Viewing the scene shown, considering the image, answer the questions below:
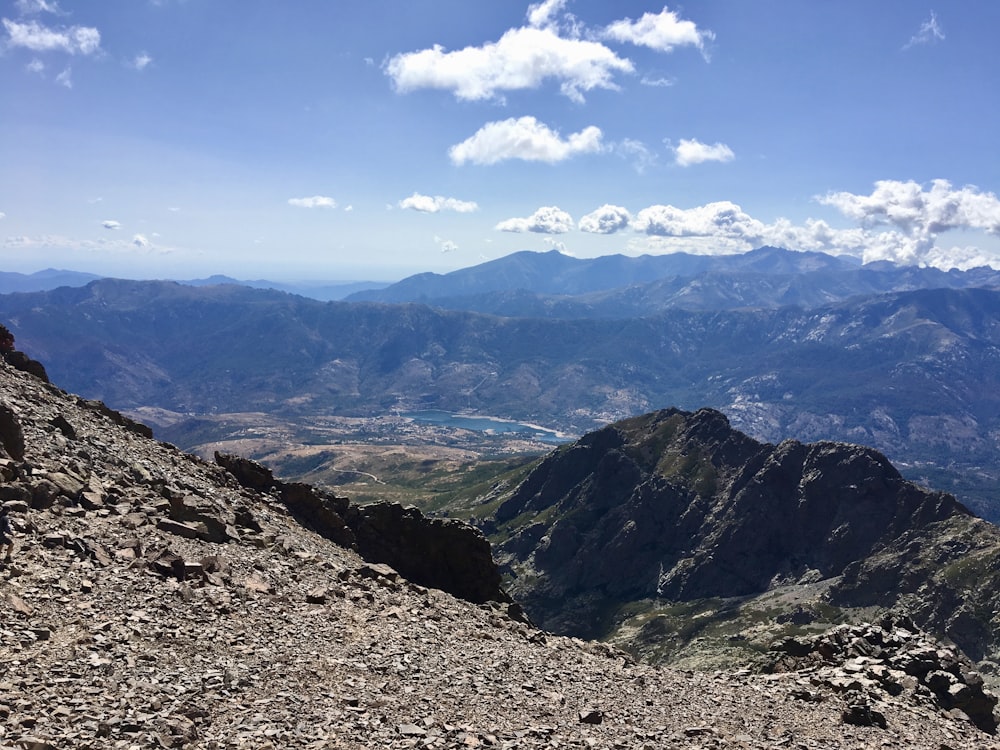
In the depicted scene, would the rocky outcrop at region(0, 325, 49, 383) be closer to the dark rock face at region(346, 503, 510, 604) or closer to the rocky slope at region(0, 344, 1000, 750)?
the rocky slope at region(0, 344, 1000, 750)

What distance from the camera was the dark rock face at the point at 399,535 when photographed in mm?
60594

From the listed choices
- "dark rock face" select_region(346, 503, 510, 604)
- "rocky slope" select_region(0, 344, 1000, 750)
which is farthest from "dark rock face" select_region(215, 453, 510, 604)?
"rocky slope" select_region(0, 344, 1000, 750)

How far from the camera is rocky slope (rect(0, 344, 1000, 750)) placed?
2148cm

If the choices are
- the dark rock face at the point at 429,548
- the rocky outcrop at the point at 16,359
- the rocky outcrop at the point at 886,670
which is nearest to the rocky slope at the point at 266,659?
the rocky outcrop at the point at 886,670

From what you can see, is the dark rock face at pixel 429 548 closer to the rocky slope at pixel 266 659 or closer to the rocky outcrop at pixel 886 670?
the rocky slope at pixel 266 659

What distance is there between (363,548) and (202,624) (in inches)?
1449

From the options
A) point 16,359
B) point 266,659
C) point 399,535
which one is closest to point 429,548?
point 399,535

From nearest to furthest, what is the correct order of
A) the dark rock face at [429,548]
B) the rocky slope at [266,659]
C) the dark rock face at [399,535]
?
the rocky slope at [266,659]
the dark rock face at [399,535]
the dark rock face at [429,548]

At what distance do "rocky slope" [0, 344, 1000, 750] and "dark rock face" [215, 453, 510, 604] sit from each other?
11.7m

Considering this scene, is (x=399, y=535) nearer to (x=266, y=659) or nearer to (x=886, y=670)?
(x=266, y=659)

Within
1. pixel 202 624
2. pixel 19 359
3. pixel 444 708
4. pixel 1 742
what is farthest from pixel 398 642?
pixel 19 359

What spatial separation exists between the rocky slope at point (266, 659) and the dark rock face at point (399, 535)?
1173 cm

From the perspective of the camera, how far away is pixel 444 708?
2602 centimetres

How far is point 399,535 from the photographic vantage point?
229 feet
